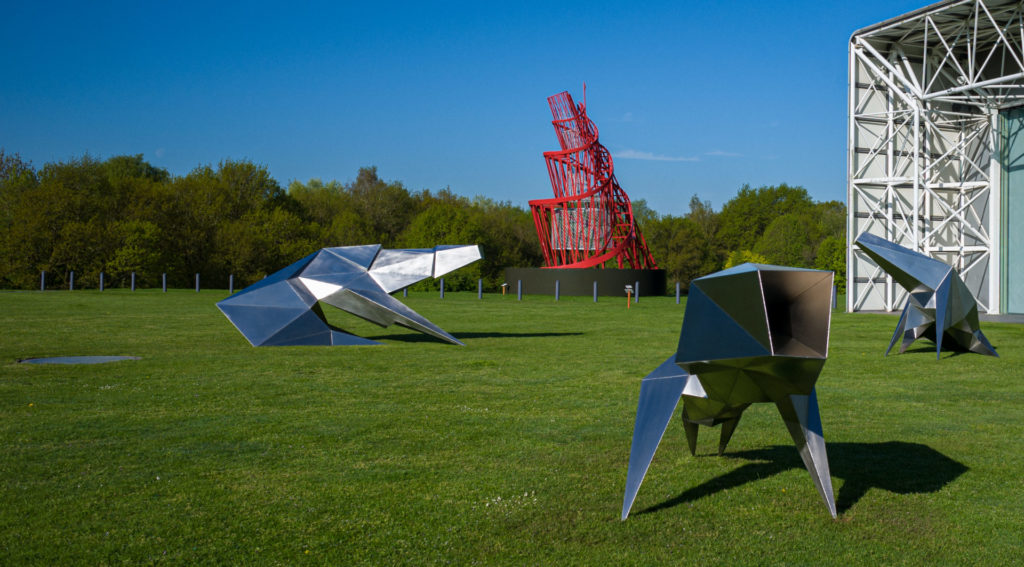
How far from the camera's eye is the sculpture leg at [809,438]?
4.84 meters

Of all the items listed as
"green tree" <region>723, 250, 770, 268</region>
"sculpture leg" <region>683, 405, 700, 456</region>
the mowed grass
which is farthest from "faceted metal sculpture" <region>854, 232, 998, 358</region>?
"green tree" <region>723, 250, 770, 268</region>

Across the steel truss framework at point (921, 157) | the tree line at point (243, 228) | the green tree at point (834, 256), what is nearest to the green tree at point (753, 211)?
the tree line at point (243, 228)

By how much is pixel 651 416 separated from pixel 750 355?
0.91 meters

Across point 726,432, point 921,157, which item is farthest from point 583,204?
point 726,432

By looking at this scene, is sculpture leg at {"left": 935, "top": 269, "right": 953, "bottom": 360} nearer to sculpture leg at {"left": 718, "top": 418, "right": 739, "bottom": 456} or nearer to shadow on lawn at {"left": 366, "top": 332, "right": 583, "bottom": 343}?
shadow on lawn at {"left": 366, "top": 332, "right": 583, "bottom": 343}

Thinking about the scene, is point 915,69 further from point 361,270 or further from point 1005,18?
point 361,270

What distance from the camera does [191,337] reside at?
623 inches

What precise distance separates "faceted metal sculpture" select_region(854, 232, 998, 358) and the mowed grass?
2.24m

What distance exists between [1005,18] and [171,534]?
28129mm

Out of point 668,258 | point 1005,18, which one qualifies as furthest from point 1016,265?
point 668,258

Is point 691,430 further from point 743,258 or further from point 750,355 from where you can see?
point 743,258

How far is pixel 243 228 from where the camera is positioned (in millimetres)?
50938

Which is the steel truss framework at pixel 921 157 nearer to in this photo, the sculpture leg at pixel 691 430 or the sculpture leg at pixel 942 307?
the sculpture leg at pixel 942 307

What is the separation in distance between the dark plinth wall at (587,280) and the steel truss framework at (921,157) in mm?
16107
